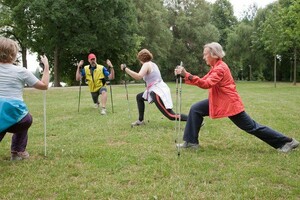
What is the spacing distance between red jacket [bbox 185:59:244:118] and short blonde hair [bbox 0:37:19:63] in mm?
2817

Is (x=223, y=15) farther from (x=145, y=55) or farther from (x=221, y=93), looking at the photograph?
(x=221, y=93)

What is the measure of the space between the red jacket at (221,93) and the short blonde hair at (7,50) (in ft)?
9.24

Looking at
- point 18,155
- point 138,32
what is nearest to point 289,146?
point 18,155

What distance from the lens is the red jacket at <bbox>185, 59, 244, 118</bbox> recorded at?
6.44 metres

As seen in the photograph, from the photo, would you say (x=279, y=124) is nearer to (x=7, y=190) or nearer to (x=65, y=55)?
(x=7, y=190)

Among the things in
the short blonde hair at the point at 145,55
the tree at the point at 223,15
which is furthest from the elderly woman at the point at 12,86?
the tree at the point at 223,15

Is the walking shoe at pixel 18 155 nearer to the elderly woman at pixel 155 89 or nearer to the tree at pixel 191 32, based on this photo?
the elderly woman at pixel 155 89

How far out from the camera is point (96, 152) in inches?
259

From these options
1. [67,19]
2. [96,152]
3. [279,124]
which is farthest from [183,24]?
[96,152]

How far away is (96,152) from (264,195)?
10.4 feet

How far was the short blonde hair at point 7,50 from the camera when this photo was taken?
5547 millimetres

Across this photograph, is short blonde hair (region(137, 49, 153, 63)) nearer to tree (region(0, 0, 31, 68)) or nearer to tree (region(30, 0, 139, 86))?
tree (region(30, 0, 139, 86))

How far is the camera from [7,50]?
558 centimetres

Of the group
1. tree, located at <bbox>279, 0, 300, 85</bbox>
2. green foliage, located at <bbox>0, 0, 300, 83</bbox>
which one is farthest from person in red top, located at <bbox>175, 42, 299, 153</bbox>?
tree, located at <bbox>279, 0, 300, 85</bbox>
